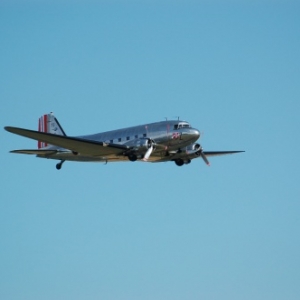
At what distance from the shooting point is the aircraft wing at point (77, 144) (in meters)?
52.9

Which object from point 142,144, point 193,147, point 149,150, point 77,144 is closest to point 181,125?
point 149,150

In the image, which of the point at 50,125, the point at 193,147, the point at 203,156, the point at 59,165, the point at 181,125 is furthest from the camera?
the point at 50,125

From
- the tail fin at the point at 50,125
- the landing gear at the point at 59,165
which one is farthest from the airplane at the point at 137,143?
the tail fin at the point at 50,125

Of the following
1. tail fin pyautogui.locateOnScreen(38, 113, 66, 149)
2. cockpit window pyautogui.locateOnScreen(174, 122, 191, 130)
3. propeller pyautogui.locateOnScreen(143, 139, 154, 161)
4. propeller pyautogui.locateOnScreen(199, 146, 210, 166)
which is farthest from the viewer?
tail fin pyautogui.locateOnScreen(38, 113, 66, 149)

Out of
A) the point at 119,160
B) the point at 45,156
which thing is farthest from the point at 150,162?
the point at 45,156

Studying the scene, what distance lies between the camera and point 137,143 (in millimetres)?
54469

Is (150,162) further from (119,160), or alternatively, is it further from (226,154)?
(226,154)

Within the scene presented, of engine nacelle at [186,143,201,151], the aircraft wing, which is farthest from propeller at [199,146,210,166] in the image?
the aircraft wing

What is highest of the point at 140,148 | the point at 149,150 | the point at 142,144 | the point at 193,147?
the point at 142,144

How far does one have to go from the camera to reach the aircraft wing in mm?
52938

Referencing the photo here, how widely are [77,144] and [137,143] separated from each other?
3.90 metres

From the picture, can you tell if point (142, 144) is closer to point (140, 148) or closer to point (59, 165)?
point (140, 148)

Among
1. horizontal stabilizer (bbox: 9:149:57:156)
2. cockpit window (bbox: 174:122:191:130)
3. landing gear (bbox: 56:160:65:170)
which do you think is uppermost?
cockpit window (bbox: 174:122:191:130)

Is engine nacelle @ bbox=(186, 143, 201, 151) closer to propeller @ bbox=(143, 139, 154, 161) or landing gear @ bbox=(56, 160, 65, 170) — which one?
propeller @ bbox=(143, 139, 154, 161)
